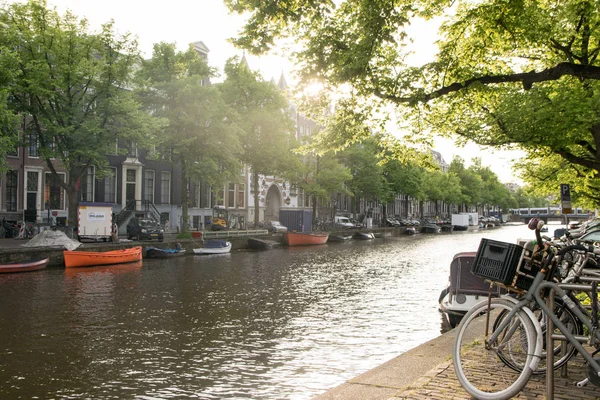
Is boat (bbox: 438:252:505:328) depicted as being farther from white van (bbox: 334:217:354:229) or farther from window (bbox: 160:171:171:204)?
white van (bbox: 334:217:354:229)

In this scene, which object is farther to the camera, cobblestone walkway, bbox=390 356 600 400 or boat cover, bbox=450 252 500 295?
boat cover, bbox=450 252 500 295

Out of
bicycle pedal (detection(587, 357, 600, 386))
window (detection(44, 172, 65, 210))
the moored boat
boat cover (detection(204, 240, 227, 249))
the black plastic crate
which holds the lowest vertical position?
the moored boat

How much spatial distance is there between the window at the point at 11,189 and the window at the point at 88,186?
5413 mm

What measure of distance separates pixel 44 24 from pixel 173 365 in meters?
26.6

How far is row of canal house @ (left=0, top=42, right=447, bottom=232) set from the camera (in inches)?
1478

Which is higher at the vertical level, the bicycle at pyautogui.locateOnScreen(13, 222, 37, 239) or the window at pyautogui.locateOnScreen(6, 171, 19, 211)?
the window at pyautogui.locateOnScreen(6, 171, 19, 211)

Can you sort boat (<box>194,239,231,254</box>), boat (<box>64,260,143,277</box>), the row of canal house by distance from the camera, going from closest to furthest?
boat (<box>64,260,143,277</box>)
boat (<box>194,239,231,254</box>)
the row of canal house

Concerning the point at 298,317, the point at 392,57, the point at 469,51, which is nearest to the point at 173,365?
the point at 298,317

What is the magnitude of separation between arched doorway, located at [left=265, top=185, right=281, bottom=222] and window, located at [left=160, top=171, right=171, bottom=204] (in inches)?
797

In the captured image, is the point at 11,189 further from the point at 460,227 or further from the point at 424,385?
the point at 460,227

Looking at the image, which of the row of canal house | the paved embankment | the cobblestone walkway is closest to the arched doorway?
the row of canal house

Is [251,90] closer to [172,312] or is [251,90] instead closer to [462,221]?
[172,312]

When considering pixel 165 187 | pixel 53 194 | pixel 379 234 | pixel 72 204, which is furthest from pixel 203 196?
pixel 379 234

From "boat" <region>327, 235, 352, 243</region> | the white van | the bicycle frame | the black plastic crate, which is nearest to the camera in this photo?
the bicycle frame
